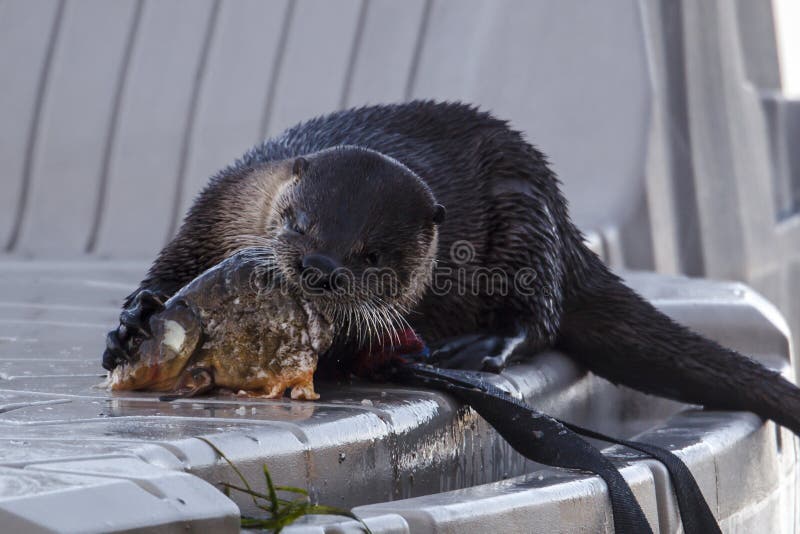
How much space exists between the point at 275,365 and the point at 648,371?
3.84 ft

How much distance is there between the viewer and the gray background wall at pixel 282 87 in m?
5.22

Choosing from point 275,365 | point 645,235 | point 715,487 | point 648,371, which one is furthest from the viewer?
point 645,235

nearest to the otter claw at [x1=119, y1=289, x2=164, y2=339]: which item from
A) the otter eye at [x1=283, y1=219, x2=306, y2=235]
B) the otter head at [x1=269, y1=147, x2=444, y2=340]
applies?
the otter head at [x1=269, y1=147, x2=444, y2=340]

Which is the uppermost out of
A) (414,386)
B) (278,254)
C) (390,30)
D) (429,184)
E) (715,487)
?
(390,30)

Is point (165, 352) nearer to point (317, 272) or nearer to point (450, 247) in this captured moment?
point (317, 272)

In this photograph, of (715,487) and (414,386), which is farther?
(715,487)

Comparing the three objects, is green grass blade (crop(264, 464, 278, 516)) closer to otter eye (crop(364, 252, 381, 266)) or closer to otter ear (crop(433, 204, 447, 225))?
otter eye (crop(364, 252, 381, 266))

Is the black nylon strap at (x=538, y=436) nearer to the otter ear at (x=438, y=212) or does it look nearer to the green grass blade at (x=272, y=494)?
the otter ear at (x=438, y=212)

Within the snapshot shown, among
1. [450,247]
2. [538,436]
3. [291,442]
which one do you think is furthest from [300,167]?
[291,442]

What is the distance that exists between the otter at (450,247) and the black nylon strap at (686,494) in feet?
1.25

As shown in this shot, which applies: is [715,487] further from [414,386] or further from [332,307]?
[332,307]

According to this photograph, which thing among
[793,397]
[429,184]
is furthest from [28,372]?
[793,397]

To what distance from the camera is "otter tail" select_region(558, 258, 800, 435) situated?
282 centimetres

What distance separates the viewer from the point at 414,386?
85.8 inches
